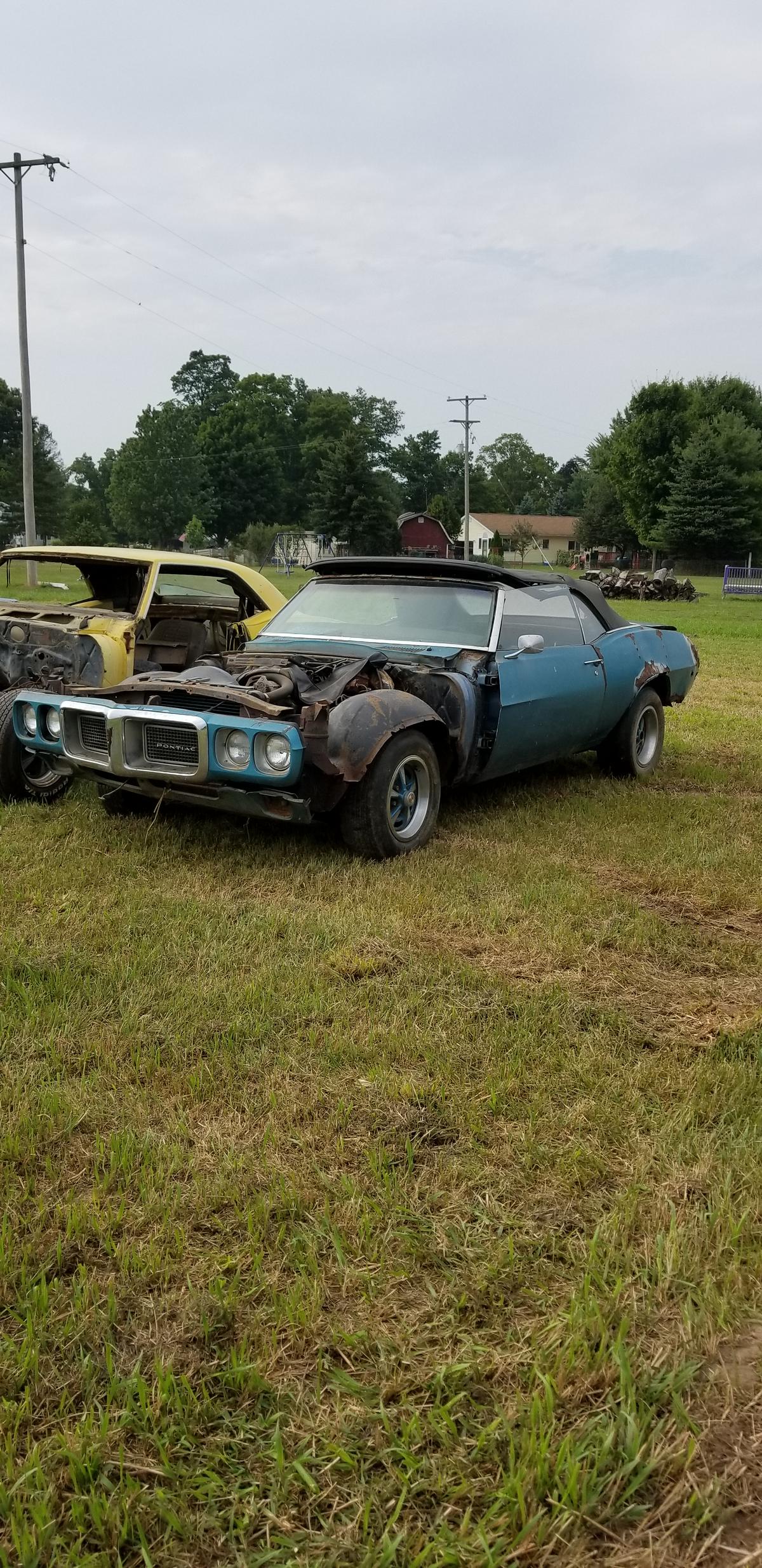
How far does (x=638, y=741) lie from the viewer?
24.6 ft

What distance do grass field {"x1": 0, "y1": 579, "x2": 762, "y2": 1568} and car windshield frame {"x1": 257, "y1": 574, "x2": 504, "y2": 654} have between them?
1.83 metres

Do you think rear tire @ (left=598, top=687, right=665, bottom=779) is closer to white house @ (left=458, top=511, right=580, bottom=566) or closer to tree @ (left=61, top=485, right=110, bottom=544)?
tree @ (left=61, top=485, right=110, bottom=544)

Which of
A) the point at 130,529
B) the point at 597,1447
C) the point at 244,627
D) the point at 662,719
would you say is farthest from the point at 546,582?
the point at 130,529

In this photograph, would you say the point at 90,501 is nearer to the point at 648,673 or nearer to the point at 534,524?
the point at 534,524

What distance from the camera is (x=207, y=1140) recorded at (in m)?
2.65

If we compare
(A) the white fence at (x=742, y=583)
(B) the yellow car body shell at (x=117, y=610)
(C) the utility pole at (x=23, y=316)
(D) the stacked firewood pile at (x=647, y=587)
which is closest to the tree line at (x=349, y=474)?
(A) the white fence at (x=742, y=583)

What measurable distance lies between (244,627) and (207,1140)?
5.32 metres

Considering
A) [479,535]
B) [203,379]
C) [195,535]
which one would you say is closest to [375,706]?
[195,535]

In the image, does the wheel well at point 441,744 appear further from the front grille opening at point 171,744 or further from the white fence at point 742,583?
the white fence at point 742,583

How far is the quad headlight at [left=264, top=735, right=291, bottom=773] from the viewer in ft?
15.3

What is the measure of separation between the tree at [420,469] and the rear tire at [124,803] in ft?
311

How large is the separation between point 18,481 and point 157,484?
77.7 feet

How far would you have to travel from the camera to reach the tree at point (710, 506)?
52.3 m

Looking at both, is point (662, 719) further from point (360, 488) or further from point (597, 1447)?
point (360, 488)
